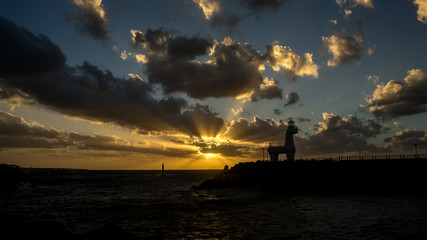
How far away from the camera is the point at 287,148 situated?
7412cm

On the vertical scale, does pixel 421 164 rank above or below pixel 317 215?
above

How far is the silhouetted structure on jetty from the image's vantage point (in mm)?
42031

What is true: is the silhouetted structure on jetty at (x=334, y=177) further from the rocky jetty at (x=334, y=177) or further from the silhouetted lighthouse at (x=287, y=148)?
the silhouetted lighthouse at (x=287, y=148)

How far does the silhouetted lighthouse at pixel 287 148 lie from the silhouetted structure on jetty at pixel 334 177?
12.7m

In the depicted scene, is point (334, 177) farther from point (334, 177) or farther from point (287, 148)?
point (287, 148)

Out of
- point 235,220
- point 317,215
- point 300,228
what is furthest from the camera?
point 317,215

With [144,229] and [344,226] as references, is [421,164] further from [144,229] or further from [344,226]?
[144,229]

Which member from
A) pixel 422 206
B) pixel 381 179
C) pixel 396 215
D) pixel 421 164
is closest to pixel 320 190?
pixel 381 179

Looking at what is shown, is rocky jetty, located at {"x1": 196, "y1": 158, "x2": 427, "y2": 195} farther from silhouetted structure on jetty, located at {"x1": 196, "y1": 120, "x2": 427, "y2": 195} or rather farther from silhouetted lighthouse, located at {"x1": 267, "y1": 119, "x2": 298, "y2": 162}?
silhouetted lighthouse, located at {"x1": 267, "y1": 119, "x2": 298, "y2": 162}

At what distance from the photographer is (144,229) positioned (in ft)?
62.2

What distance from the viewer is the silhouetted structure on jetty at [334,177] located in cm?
4203

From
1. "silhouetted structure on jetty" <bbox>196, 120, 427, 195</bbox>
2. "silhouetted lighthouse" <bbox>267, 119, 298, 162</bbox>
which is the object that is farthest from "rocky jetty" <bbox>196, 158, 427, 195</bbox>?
"silhouetted lighthouse" <bbox>267, 119, 298, 162</bbox>

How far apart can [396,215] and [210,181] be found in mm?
43864

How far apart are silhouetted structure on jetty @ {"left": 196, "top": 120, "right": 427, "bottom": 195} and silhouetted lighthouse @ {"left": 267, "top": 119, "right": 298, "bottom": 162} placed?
1269cm
